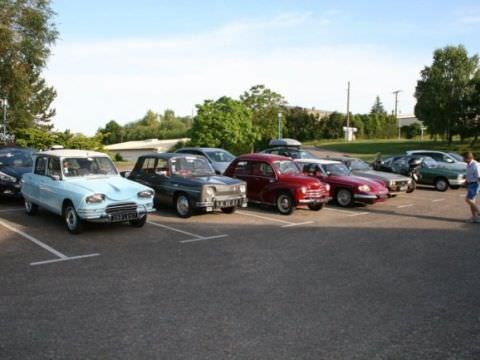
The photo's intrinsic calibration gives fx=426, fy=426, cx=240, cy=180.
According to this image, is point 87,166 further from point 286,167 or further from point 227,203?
point 286,167

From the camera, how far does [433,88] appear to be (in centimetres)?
4900

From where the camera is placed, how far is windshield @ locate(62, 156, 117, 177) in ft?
31.6

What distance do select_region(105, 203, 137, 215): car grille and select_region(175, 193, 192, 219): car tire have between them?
2.09 metres

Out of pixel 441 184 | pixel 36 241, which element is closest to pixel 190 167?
pixel 36 241

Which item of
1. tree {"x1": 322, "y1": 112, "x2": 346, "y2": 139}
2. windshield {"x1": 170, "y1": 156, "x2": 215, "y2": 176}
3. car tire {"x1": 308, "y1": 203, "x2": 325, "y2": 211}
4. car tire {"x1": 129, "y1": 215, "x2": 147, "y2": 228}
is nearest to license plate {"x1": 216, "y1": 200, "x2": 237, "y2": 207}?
windshield {"x1": 170, "y1": 156, "x2": 215, "y2": 176}

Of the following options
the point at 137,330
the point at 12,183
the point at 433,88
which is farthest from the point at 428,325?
the point at 433,88

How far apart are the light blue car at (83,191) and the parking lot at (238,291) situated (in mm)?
471

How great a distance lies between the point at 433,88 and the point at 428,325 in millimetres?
50173

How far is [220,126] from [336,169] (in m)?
32.9

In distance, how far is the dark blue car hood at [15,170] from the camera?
1258 centimetres

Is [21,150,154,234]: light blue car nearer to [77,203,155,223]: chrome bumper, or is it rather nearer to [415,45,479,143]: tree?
[77,203,155,223]: chrome bumper

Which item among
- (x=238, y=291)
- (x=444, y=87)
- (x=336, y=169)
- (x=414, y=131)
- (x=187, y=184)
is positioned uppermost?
(x=444, y=87)

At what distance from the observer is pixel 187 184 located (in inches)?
431

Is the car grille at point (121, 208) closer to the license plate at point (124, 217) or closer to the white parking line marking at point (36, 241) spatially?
the license plate at point (124, 217)
